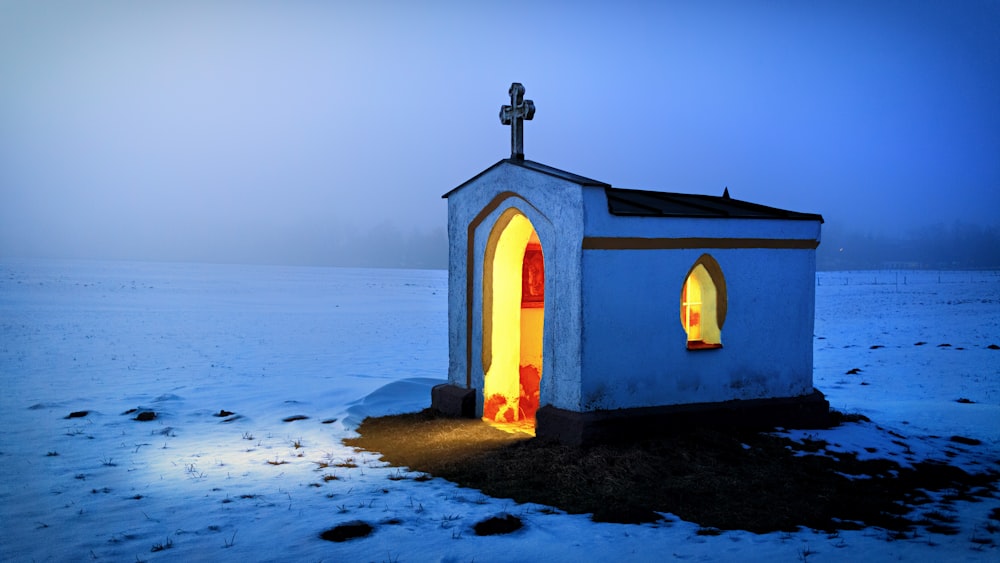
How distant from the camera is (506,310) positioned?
40.0ft

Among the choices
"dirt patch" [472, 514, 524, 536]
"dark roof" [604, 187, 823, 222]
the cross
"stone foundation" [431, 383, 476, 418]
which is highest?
the cross

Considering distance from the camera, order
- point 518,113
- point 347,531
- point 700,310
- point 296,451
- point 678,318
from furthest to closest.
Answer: point 518,113 → point 700,310 → point 678,318 → point 296,451 → point 347,531

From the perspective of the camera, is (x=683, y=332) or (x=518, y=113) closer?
(x=683, y=332)

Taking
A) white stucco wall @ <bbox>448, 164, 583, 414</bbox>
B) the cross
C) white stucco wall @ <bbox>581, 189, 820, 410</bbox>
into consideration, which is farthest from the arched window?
the cross

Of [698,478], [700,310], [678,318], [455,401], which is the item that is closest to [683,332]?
[678,318]

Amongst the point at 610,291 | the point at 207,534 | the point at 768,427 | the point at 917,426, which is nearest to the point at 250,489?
the point at 207,534

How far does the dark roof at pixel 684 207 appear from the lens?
410 inches

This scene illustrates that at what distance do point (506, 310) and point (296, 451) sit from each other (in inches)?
147

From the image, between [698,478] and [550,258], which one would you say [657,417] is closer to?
[698,478]

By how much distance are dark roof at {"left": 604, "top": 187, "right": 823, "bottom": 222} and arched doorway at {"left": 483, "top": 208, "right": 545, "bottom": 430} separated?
1592 millimetres

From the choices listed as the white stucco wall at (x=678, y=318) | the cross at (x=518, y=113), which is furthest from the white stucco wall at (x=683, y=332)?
the cross at (x=518, y=113)

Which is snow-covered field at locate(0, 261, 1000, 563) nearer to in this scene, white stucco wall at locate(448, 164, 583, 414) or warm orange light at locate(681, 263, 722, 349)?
warm orange light at locate(681, 263, 722, 349)

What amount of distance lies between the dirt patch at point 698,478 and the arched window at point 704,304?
1339mm

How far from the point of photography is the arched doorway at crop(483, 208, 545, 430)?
1195cm
